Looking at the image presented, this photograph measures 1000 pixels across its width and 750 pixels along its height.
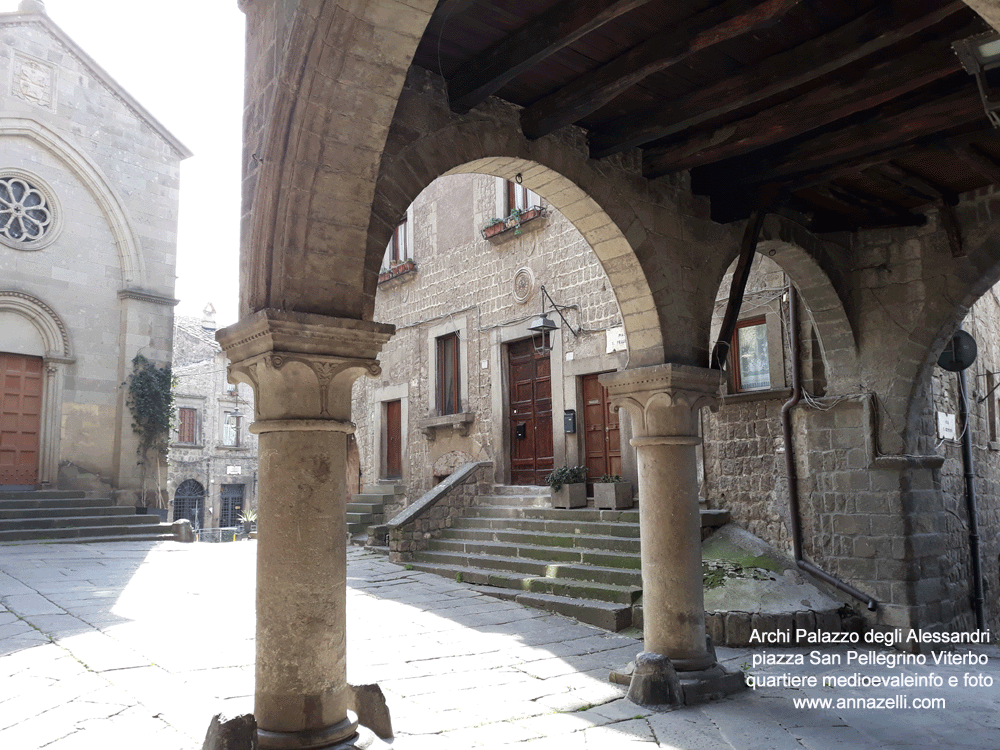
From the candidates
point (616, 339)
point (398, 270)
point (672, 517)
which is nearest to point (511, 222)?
point (616, 339)

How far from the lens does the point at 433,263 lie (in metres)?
12.5

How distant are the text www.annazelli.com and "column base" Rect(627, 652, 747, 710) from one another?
1.64 ft

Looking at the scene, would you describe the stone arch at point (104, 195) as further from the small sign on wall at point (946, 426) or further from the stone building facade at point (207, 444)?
the stone building facade at point (207, 444)

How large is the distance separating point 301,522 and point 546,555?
531 cm

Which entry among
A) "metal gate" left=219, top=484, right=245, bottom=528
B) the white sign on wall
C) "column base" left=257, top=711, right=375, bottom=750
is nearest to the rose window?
the white sign on wall

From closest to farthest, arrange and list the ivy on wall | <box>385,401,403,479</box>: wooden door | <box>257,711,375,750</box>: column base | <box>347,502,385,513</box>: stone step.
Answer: <box>257,711,375,750</box>: column base
the ivy on wall
<box>347,502,385,513</box>: stone step
<box>385,401,403,479</box>: wooden door

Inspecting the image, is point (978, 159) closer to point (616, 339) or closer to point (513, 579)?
point (616, 339)

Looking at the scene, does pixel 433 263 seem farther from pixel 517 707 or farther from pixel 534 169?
pixel 517 707

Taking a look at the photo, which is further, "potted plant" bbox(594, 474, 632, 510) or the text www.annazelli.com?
"potted plant" bbox(594, 474, 632, 510)

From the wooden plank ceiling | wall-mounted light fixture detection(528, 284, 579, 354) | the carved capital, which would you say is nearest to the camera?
the wooden plank ceiling

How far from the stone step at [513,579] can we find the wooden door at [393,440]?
405cm

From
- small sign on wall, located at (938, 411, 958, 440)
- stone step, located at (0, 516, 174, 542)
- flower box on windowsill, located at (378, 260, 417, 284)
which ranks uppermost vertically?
flower box on windowsill, located at (378, 260, 417, 284)

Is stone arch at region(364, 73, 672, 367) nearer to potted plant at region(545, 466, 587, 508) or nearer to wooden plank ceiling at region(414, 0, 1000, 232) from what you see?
wooden plank ceiling at region(414, 0, 1000, 232)

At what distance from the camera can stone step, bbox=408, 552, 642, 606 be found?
6762 millimetres
